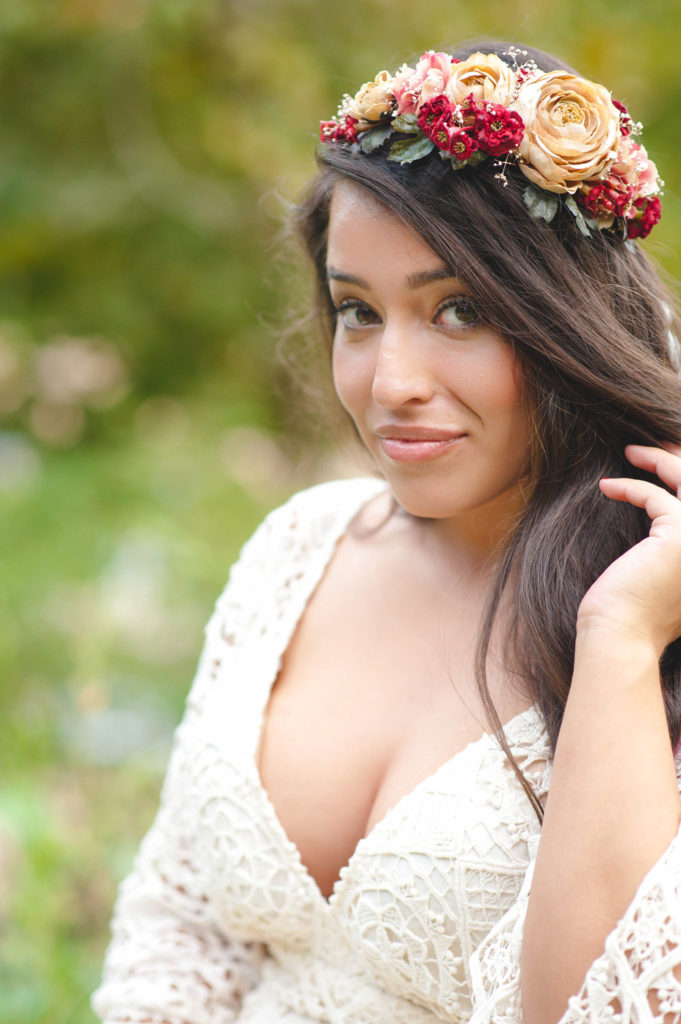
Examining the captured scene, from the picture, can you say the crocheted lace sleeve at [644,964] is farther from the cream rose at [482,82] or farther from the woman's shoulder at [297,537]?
the cream rose at [482,82]

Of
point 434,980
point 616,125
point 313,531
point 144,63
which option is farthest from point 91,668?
point 144,63

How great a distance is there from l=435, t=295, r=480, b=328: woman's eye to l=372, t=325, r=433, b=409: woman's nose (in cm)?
5

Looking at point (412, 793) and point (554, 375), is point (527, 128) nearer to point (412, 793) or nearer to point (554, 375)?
point (554, 375)

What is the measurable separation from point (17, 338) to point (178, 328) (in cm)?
80

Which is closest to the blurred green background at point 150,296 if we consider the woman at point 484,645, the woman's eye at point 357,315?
the woman at point 484,645

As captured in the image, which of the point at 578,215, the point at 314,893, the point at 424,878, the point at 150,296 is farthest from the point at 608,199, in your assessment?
the point at 150,296

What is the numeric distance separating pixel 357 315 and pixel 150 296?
3.63 meters

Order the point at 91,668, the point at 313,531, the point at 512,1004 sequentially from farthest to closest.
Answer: the point at 91,668
the point at 313,531
the point at 512,1004

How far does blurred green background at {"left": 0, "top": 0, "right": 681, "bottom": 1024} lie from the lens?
162 inches

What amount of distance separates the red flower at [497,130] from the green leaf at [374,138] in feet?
0.59

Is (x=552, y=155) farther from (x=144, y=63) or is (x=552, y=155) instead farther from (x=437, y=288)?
(x=144, y=63)

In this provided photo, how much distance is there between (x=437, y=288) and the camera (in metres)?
1.60

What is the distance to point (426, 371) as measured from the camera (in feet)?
5.31

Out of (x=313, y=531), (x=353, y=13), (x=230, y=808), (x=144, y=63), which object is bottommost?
(x=230, y=808)
